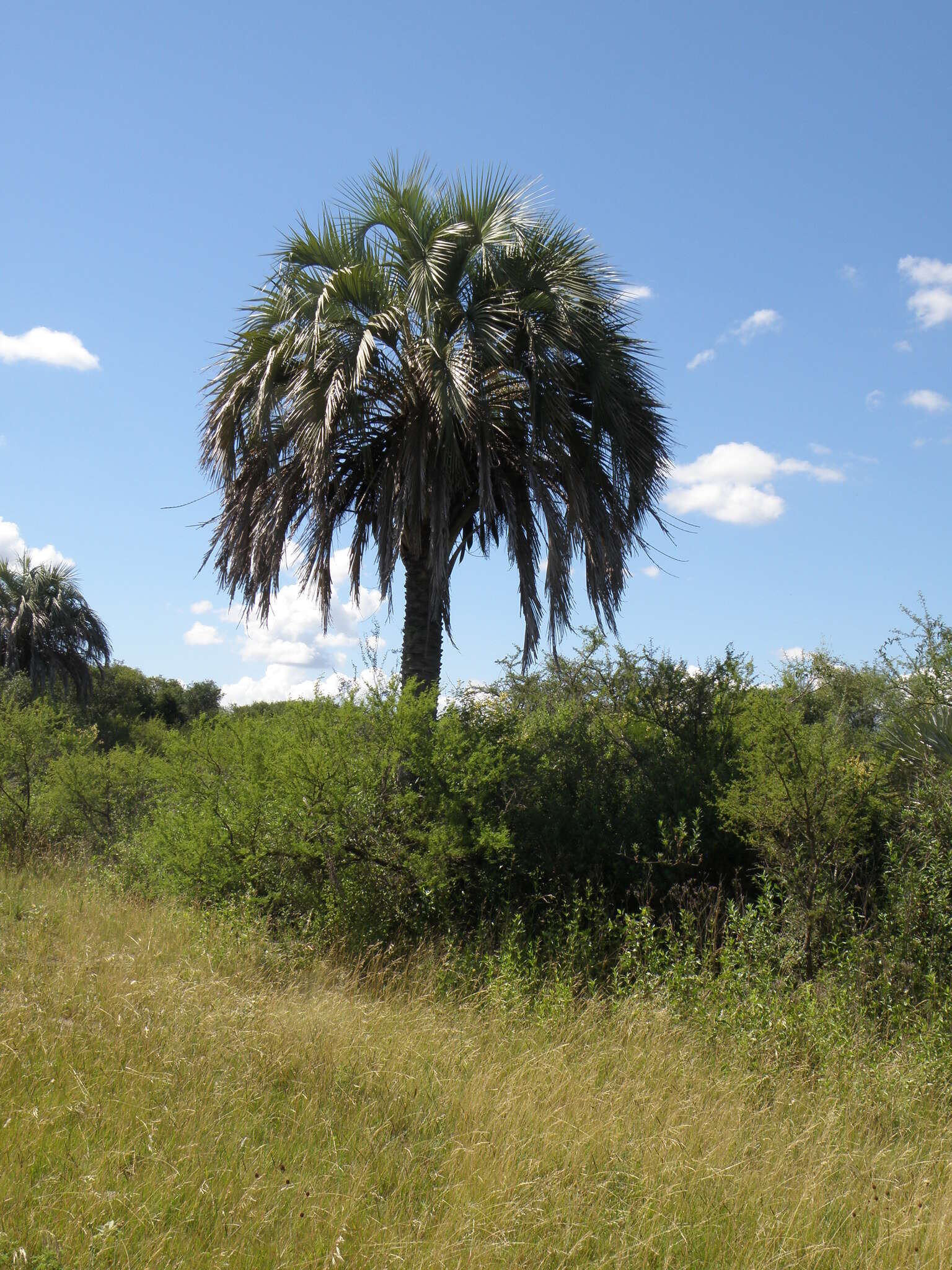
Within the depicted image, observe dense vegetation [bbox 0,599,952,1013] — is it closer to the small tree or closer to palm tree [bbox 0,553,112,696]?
the small tree

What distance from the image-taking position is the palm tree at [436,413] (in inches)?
344

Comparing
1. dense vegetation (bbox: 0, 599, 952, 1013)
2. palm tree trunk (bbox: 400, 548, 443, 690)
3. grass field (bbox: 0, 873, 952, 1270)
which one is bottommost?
grass field (bbox: 0, 873, 952, 1270)

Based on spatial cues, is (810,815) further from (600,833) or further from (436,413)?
(436,413)

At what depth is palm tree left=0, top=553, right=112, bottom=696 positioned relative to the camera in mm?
24828

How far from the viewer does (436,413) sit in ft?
28.3

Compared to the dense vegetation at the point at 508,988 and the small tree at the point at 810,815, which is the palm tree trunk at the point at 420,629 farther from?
the small tree at the point at 810,815

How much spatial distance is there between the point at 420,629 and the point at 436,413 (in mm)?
2282

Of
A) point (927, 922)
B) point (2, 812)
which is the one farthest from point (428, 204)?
point (2, 812)

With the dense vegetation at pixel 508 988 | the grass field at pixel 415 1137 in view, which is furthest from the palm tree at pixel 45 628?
the grass field at pixel 415 1137

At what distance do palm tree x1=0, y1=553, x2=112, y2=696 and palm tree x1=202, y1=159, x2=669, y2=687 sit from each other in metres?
17.4

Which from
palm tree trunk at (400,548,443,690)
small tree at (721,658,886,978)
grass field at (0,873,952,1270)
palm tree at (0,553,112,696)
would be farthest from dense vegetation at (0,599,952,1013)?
palm tree at (0,553,112,696)

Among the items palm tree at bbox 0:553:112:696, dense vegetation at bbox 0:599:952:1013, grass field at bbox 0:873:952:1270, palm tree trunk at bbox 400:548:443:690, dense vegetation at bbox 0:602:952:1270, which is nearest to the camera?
grass field at bbox 0:873:952:1270

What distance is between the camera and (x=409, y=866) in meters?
7.19

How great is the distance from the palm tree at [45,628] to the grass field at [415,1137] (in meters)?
21.4
